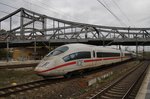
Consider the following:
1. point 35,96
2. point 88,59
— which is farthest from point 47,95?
point 88,59

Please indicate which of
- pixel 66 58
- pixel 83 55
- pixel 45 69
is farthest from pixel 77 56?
pixel 45 69

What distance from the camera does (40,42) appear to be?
89188mm

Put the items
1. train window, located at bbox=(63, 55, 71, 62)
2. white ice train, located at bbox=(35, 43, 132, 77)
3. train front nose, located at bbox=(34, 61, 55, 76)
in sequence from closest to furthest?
train front nose, located at bbox=(34, 61, 55, 76)
white ice train, located at bbox=(35, 43, 132, 77)
train window, located at bbox=(63, 55, 71, 62)

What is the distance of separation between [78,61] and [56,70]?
136 inches

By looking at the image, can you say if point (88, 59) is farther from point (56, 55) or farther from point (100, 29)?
point (100, 29)

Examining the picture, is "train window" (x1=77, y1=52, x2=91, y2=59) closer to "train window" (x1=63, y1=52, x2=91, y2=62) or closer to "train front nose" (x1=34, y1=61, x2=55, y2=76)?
"train window" (x1=63, y1=52, x2=91, y2=62)

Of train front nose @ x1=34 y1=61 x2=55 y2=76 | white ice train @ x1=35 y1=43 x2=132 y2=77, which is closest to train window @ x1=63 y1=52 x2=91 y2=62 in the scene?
white ice train @ x1=35 y1=43 x2=132 y2=77

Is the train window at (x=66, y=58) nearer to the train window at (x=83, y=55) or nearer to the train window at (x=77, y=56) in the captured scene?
Answer: the train window at (x=77, y=56)

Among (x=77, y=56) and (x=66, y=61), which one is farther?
(x=77, y=56)

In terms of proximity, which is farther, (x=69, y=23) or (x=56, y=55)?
(x=69, y=23)

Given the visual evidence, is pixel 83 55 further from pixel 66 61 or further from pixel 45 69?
pixel 45 69

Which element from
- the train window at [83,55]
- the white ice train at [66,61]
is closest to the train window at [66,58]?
the white ice train at [66,61]

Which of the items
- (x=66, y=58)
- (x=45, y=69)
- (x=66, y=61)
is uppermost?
(x=66, y=58)

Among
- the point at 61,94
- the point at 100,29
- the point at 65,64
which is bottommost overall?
the point at 61,94
